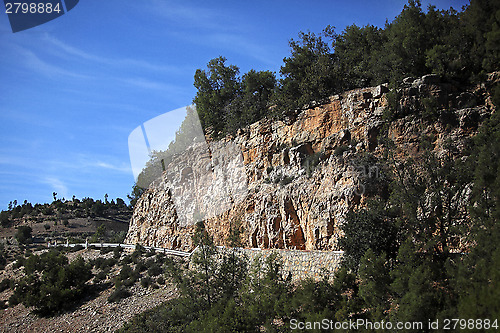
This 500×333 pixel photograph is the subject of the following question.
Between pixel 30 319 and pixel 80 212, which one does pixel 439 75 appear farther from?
pixel 80 212

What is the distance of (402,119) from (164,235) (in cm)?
2471

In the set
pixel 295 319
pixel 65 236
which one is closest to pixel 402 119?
pixel 295 319

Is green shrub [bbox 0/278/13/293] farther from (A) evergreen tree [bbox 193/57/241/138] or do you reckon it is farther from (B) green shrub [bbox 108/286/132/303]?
(A) evergreen tree [bbox 193/57/241/138]

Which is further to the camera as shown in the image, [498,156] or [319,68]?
[319,68]

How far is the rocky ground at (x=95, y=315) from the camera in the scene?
1023 inches

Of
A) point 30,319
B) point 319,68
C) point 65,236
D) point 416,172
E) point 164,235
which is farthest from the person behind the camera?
point 65,236

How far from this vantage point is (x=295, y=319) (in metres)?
18.1

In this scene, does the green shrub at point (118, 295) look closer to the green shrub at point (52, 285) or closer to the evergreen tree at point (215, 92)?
the green shrub at point (52, 285)

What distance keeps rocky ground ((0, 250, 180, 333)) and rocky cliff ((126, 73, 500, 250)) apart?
21.6 ft

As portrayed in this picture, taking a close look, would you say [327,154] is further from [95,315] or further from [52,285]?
[52,285]

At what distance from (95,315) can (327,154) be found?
1950 cm

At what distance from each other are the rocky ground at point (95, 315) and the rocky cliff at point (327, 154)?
6587 mm

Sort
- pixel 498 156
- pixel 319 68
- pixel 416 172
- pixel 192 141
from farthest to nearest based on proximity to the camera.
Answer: pixel 192 141, pixel 319 68, pixel 416 172, pixel 498 156

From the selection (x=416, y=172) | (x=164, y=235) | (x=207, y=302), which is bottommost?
(x=207, y=302)
